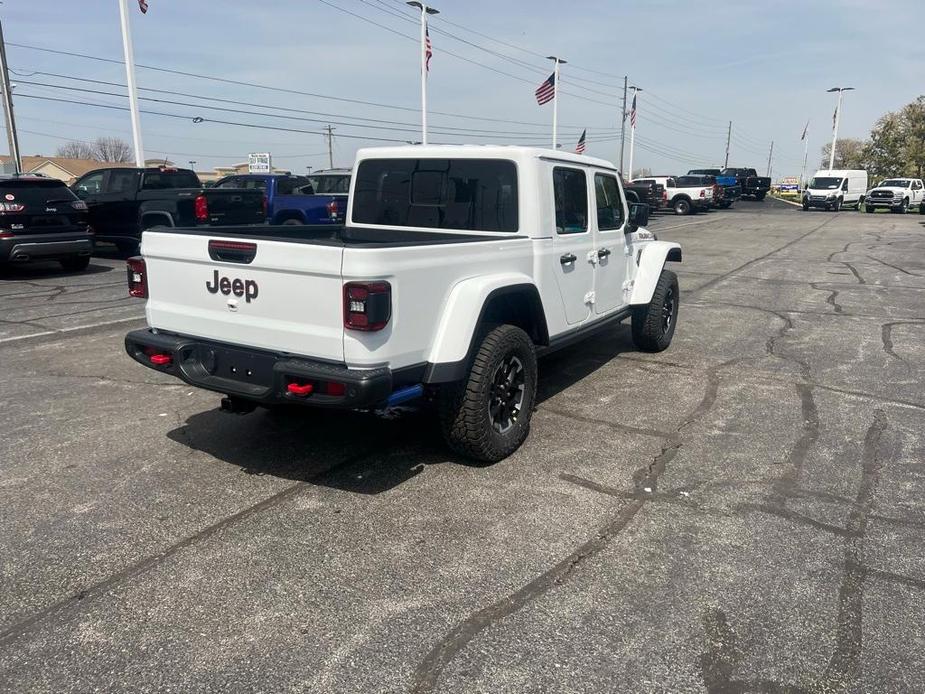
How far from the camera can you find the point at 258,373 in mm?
3719

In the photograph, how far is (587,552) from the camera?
130 inches

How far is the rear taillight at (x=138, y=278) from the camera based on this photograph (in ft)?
14.1

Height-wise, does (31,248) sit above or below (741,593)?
above

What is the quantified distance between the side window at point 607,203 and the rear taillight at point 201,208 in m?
9.32

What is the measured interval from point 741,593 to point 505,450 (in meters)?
1.69

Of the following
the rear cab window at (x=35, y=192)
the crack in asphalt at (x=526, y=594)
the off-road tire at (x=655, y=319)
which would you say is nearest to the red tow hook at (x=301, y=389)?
the crack in asphalt at (x=526, y=594)

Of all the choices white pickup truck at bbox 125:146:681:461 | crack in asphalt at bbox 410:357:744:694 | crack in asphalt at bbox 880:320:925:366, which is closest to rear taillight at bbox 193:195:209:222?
white pickup truck at bbox 125:146:681:461

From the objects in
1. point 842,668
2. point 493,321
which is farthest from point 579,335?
point 842,668

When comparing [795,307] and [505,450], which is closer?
[505,450]

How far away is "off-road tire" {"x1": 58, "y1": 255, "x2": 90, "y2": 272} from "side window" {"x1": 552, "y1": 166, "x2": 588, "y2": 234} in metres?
10.3

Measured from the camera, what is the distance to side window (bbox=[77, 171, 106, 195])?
46.4ft

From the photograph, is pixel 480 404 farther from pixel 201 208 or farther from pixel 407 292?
pixel 201 208

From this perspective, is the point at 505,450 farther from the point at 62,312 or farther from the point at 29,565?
the point at 62,312

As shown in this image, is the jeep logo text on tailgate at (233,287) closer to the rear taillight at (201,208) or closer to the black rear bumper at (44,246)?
the black rear bumper at (44,246)
